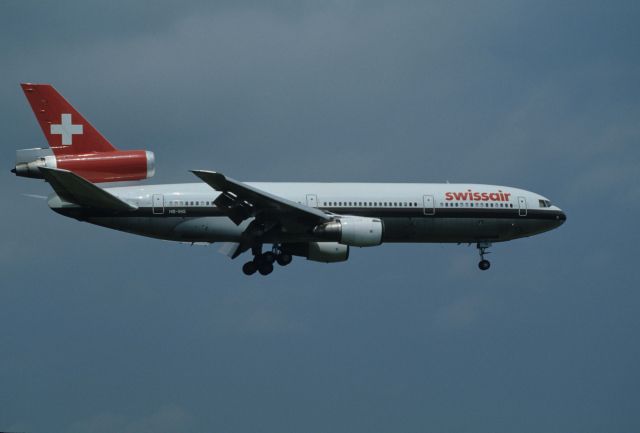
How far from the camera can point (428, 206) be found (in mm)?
46875

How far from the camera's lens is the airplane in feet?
142

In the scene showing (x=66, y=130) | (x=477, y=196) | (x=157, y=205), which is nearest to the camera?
(x=157, y=205)

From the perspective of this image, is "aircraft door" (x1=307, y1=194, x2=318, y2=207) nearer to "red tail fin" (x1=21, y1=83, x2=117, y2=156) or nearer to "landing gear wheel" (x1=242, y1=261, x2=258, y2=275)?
"landing gear wheel" (x1=242, y1=261, x2=258, y2=275)

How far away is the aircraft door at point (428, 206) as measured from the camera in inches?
1844

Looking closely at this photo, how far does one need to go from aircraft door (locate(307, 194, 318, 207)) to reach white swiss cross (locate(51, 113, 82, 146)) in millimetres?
9928

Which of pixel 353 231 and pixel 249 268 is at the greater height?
pixel 353 231

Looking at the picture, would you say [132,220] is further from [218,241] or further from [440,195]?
[440,195]

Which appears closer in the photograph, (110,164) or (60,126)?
(110,164)

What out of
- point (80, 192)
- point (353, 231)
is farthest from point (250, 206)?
point (80, 192)

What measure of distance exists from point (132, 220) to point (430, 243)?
13181 millimetres

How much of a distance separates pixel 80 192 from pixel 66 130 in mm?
4036

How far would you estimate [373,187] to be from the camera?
46.9 m

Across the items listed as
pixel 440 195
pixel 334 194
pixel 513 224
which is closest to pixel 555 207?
pixel 513 224

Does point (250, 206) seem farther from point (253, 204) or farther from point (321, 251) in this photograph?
point (321, 251)
